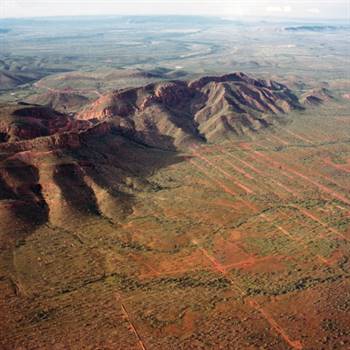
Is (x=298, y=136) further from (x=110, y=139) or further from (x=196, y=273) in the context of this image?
(x=196, y=273)

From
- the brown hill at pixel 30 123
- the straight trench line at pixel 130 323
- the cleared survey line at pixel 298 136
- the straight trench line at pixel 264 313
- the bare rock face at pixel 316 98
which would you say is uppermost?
the brown hill at pixel 30 123

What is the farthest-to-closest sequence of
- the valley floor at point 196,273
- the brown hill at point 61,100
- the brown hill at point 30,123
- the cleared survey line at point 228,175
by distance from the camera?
the brown hill at point 61,100 < the brown hill at point 30,123 < the cleared survey line at point 228,175 < the valley floor at point 196,273

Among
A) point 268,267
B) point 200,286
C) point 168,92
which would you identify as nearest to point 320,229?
point 268,267

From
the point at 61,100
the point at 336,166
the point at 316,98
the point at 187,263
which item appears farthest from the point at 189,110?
the point at 187,263

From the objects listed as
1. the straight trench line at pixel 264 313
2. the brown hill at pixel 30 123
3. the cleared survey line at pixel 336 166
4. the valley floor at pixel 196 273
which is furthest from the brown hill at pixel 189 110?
the straight trench line at pixel 264 313

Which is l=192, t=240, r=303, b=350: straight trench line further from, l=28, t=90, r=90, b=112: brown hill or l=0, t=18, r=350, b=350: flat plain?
l=28, t=90, r=90, b=112: brown hill

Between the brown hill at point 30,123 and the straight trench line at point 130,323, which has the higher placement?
the brown hill at point 30,123

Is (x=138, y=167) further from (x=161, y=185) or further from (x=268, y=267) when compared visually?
(x=268, y=267)

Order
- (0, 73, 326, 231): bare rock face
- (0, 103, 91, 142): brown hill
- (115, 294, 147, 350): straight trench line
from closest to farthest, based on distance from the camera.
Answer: (115, 294, 147, 350): straight trench line
(0, 73, 326, 231): bare rock face
(0, 103, 91, 142): brown hill

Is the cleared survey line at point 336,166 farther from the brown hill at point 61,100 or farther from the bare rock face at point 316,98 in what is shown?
the brown hill at point 61,100

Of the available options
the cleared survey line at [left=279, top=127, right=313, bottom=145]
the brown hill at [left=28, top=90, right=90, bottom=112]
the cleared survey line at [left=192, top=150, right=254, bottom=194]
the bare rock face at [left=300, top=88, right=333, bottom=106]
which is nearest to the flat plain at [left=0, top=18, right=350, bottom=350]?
the cleared survey line at [left=192, top=150, right=254, bottom=194]
